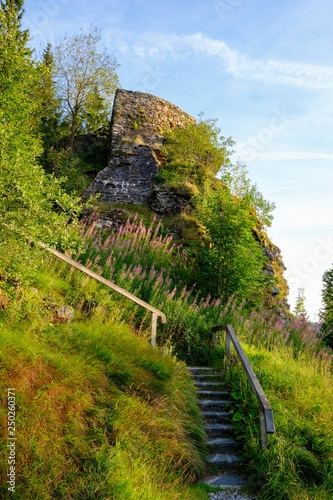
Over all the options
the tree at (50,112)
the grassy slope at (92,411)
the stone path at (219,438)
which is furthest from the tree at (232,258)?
the tree at (50,112)

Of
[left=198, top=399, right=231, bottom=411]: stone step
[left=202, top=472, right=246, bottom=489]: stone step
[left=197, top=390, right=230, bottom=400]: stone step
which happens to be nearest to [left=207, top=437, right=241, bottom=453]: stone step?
[left=202, top=472, right=246, bottom=489]: stone step

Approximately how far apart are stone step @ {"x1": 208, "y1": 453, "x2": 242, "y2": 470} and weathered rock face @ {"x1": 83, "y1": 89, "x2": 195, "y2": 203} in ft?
37.5

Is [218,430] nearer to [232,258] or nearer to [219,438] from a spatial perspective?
[219,438]

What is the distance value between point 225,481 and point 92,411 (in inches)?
77.7

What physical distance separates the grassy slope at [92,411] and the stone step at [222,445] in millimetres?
291

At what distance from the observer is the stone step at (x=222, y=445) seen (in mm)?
5340

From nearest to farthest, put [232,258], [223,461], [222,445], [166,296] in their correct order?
[223,461] → [222,445] → [166,296] → [232,258]

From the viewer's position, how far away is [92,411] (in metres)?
4.21

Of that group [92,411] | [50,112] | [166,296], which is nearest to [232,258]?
[166,296]

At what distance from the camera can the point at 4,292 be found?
5.32 meters

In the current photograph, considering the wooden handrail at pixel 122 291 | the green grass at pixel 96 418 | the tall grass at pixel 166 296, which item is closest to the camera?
the green grass at pixel 96 418

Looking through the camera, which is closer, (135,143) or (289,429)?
(289,429)

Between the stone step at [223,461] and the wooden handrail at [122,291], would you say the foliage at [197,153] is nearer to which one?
the wooden handrail at [122,291]

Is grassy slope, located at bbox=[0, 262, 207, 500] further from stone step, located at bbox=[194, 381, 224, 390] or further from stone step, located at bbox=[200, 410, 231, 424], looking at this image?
stone step, located at bbox=[194, 381, 224, 390]
